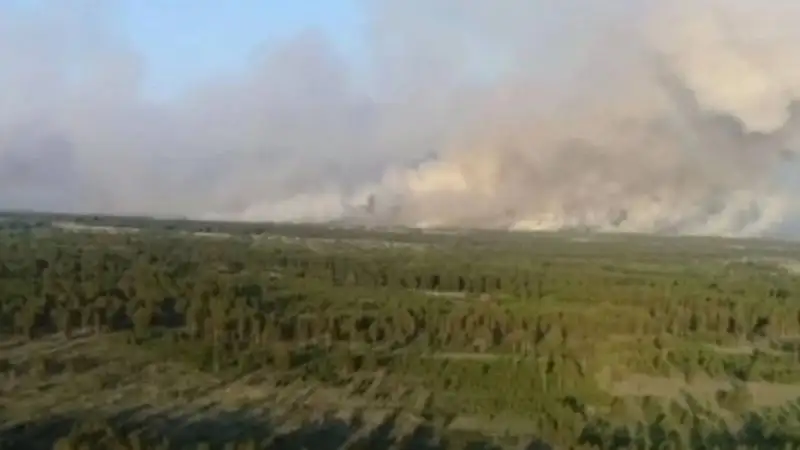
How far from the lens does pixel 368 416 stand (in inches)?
159

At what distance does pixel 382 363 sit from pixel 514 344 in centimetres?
62

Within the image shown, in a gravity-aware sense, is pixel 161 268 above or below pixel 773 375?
above

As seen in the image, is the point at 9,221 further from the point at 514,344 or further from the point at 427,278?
the point at 514,344

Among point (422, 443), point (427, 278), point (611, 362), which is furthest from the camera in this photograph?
point (427, 278)

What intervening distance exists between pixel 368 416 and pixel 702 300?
6.00ft

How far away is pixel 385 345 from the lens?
4.38 metres

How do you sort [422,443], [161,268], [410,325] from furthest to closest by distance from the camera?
[161,268]
[410,325]
[422,443]

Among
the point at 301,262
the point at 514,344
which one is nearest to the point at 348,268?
the point at 301,262

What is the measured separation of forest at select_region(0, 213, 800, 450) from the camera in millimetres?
3975

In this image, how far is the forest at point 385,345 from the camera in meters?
3.97

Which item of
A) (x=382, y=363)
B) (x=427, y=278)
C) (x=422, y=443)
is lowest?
(x=422, y=443)

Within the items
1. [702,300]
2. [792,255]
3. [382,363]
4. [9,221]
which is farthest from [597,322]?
[9,221]

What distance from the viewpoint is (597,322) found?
4.30m

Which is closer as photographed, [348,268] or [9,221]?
[9,221]
